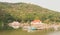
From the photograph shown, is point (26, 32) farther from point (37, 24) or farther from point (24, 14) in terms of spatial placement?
point (24, 14)

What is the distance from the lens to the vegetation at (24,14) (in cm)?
614

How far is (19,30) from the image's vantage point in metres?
5.97

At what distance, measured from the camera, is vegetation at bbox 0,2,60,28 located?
6145 millimetres

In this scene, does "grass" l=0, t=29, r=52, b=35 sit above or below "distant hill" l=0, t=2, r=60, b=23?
below

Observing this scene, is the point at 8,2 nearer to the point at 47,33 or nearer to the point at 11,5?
the point at 11,5

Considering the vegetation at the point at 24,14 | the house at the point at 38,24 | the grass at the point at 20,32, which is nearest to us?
the grass at the point at 20,32

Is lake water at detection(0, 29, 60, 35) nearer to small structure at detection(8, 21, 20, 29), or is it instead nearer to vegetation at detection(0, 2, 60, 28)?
small structure at detection(8, 21, 20, 29)

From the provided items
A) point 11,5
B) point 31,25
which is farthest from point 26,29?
point 11,5

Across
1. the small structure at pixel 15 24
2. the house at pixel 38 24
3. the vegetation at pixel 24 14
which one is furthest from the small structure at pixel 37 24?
the small structure at pixel 15 24

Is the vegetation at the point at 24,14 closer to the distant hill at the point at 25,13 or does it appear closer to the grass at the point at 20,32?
the distant hill at the point at 25,13

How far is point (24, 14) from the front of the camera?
20.4 feet

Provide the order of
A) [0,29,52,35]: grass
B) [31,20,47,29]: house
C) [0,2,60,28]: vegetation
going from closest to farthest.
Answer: [0,29,52,35]: grass, [31,20,47,29]: house, [0,2,60,28]: vegetation

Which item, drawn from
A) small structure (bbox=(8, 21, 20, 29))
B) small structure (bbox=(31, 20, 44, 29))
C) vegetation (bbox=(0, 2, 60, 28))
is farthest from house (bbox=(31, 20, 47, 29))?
small structure (bbox=(8, 21, 20, 29))

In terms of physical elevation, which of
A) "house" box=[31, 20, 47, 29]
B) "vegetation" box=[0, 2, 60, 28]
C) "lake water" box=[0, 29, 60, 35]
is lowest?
"lake water" box=[0, 29, 60, 35]
